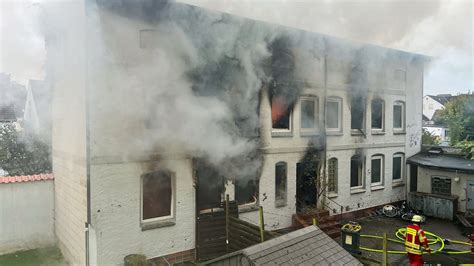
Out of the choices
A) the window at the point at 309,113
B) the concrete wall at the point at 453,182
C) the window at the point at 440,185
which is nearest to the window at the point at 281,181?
the window at the point at 309,113

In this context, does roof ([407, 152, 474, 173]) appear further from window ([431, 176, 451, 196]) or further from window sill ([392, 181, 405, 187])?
window sill ([392, 181, 405, 187])

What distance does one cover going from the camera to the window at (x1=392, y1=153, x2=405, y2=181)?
15.5m

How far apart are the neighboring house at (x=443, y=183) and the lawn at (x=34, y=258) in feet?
45.7

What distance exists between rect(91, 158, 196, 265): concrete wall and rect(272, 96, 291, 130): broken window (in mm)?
3511

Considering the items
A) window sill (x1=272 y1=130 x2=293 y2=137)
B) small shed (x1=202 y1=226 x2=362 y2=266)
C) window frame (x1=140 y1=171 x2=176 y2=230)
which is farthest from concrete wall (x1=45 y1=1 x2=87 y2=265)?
window sill (x1=272 y1=130 x2=293 y2=137)

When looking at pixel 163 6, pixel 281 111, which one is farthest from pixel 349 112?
pixel 163 6

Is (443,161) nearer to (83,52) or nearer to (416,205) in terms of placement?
(416,205)

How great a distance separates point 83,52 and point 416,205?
14200 millimetres

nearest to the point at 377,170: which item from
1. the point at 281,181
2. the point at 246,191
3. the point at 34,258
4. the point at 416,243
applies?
the point at 281,181

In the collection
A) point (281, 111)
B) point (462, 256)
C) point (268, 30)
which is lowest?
point (462, 256)

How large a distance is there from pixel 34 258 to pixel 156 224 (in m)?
3.79

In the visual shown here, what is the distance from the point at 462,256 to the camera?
10055 millimetres

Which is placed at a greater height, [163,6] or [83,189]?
[163,6]

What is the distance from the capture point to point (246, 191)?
417 inches
